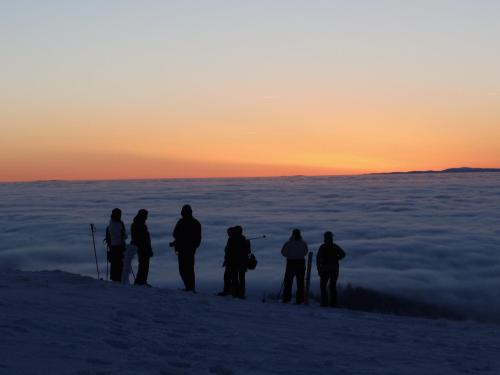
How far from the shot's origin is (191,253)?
→ 475 inches

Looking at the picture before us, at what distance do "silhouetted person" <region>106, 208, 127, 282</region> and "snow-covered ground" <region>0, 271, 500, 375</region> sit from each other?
1514mm

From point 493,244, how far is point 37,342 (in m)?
27.2

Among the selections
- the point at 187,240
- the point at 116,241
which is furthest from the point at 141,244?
the point at 187,240

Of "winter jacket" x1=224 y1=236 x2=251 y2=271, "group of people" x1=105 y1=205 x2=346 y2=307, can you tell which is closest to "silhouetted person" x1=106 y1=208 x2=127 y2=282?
"group of people" x1=105 y1=205 x2=346 y2=307

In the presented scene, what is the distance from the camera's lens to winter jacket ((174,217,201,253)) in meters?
11.9

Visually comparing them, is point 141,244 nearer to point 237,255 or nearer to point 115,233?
point 115,233

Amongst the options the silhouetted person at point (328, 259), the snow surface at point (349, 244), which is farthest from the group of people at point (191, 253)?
the snow surface at point (349, 244)

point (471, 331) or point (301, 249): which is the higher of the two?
point (301, 249)

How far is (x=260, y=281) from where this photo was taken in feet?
70.5

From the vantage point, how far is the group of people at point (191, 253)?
11930 millimetres

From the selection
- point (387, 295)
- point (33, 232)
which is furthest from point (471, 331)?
point (33, 232)

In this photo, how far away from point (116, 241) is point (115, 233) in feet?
0.57

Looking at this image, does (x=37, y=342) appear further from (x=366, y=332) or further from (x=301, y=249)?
(x=301, y=249)

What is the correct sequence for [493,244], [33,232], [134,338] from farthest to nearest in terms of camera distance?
[33,232]
[493,244]
[134,338]
